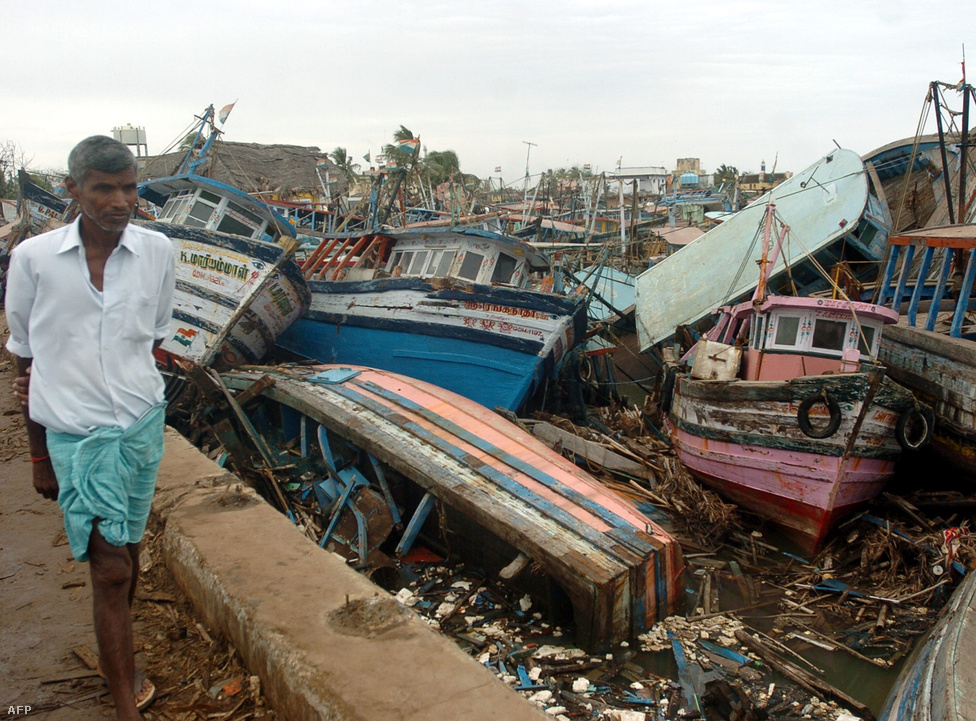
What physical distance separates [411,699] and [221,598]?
100cm

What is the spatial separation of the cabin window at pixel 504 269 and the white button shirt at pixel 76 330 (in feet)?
25.9

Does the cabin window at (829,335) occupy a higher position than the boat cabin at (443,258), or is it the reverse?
the boat cabin at (443,258)

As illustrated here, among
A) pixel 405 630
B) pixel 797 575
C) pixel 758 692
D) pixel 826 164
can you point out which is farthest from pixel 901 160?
pixel 405 630

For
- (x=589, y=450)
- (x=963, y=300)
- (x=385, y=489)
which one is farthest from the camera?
(x=589, y=450)

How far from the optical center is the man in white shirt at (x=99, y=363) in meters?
2.03

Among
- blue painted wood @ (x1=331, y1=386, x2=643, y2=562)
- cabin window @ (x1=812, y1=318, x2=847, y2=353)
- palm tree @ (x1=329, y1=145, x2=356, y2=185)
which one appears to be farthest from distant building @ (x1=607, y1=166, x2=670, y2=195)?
blue painted wood @ (x1=331, y1=386, x2=643, y2=562)

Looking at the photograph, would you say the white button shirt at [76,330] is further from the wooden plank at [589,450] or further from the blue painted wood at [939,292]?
the blue painted wood at [939,292]

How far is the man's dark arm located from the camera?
218cm

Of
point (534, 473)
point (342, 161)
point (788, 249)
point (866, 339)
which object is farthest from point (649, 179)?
point (534, 473)

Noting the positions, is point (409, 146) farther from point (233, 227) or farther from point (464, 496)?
point (464, 496)

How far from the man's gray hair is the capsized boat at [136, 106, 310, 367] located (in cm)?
700

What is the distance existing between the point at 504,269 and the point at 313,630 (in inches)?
317

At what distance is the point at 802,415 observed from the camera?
21.1ft

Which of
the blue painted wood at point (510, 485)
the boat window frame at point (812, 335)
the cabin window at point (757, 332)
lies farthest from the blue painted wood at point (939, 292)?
the blue painted wood at point (510, 485)
